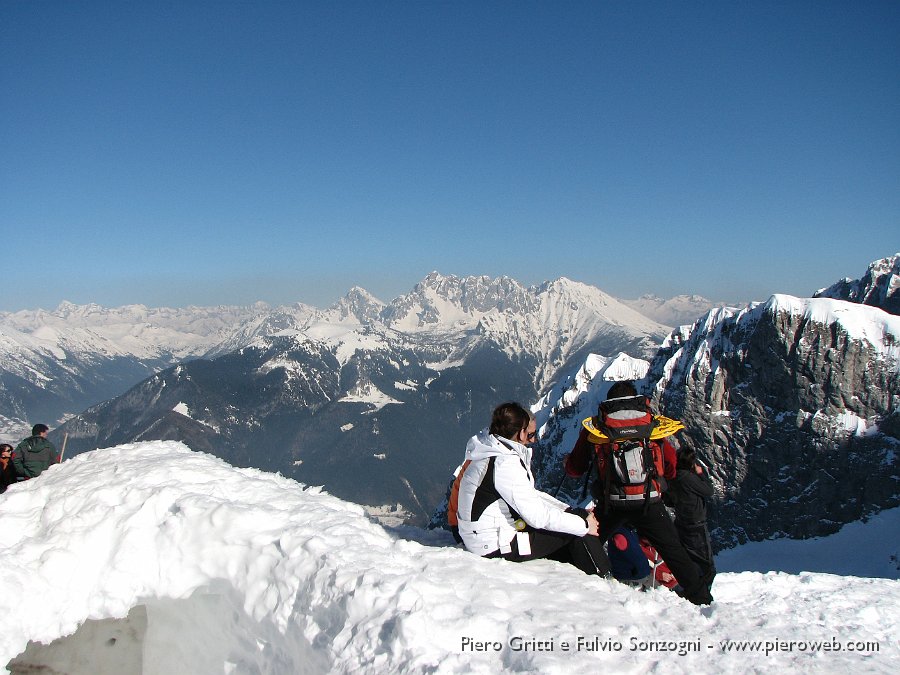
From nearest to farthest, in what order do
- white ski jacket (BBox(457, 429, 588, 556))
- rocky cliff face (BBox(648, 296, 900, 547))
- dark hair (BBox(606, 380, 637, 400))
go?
1. white ski jacket (BBox(457, 429, 588, 556))
2. dark hair (BBox(606, 380, 637, 400))
3. rocky cliff face (BBox(648, 296, 900, 547))

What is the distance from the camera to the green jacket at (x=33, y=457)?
14531mm

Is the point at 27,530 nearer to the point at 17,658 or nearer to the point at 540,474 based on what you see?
the point at 17,658

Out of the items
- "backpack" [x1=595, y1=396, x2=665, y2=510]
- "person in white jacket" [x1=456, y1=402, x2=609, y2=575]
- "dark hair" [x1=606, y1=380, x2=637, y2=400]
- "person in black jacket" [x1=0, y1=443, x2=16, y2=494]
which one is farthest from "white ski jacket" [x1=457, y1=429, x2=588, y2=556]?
"person in black jacket" [x1=0, y1=443, x2=16, y2=494]

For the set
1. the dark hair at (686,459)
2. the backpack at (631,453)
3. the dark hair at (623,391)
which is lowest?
the dark hair at (686,459)

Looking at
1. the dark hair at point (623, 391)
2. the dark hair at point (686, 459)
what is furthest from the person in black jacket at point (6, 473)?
the dark hair at point (686, 459)

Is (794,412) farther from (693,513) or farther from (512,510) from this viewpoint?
(512,510)

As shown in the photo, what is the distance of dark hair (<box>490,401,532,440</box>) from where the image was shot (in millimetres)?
8438

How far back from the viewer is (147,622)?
9008 millimetres

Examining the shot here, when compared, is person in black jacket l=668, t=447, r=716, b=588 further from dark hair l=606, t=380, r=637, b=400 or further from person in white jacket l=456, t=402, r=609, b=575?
dark hair l=606, t=380, r=637, b=400

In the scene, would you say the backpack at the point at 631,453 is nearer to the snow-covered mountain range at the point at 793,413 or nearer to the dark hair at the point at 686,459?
the dark hair at the point at 686,459

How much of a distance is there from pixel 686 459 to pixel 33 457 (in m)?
17.5

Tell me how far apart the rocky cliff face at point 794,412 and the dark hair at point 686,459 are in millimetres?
164355

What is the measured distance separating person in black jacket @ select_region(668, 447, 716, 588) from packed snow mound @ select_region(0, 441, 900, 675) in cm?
94

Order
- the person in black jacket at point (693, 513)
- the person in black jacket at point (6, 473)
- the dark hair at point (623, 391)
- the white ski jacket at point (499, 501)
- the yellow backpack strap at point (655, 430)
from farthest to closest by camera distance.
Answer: the person in black jacket at point (6, 473) → the person in black jacket at point (693, 513) → the dark hair at point (623, 391) → the yellow backpack strap at point (655, 430) → the white ski jacket at point (499, 501)
